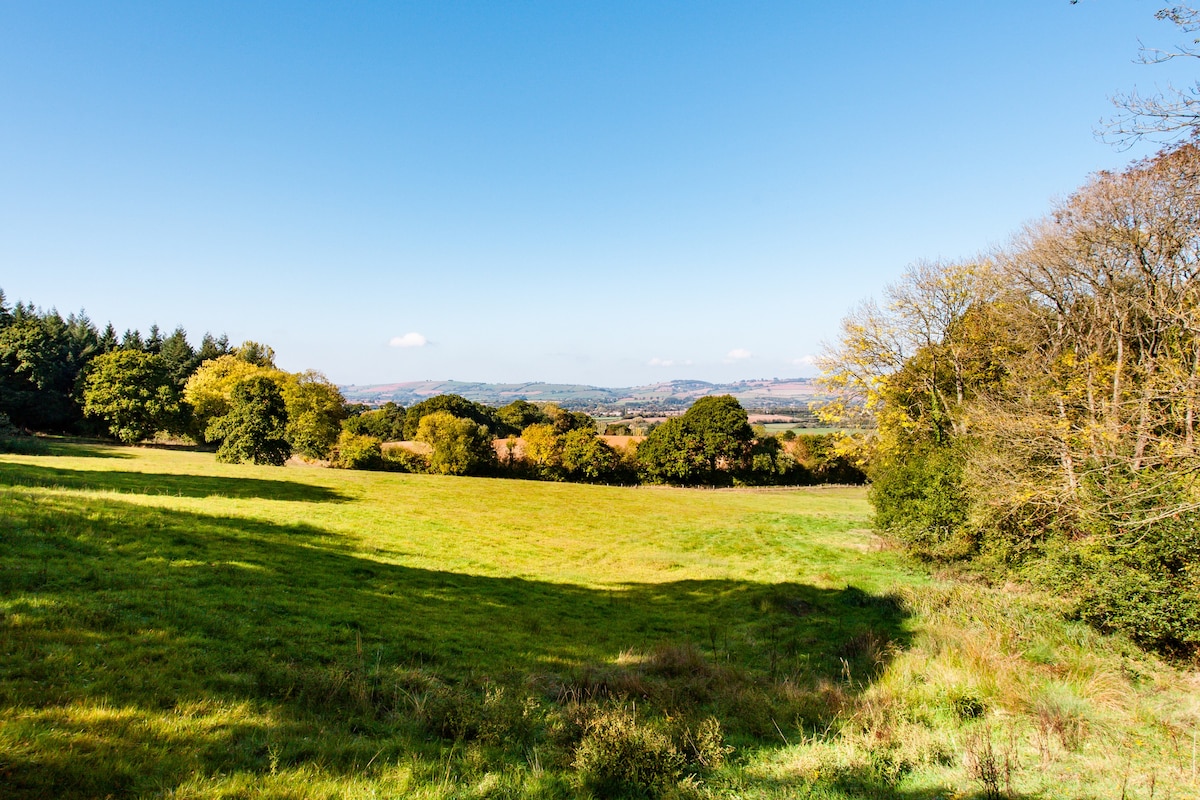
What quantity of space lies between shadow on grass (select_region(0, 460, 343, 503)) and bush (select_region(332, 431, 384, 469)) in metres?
29.2

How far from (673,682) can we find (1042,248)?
19.6m

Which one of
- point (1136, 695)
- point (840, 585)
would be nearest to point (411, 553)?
point (840, 585)

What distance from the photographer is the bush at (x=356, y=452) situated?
59.1m

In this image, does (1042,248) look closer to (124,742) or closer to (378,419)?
(124,742)

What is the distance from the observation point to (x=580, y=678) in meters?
9.09

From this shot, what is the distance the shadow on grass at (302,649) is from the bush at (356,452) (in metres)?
45.3

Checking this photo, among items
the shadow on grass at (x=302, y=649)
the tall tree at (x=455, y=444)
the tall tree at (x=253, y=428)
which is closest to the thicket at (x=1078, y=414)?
the shadow on grass at (x=302, y=649)

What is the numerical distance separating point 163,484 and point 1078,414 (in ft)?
119

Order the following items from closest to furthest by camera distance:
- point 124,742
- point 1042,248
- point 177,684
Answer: point 124,742 → point 177,684 → point 1042,248

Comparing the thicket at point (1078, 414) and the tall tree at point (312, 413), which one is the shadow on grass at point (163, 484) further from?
the thicket at point (1078, 414)

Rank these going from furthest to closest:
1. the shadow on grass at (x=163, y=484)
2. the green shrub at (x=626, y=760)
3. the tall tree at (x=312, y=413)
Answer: the tall tree at (x=312, y=413) < the shadow on grass at (x=163, y=484) < the green shrub at (x=626, y=760)

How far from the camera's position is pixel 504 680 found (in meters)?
8.84

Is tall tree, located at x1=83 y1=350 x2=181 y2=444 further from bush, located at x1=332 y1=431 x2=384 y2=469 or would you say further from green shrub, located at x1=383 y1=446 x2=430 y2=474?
green shrub, located at x1=383 y1=446 x2=430 y2=474

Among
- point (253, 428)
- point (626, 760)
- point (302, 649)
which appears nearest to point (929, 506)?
point (626, 760)
